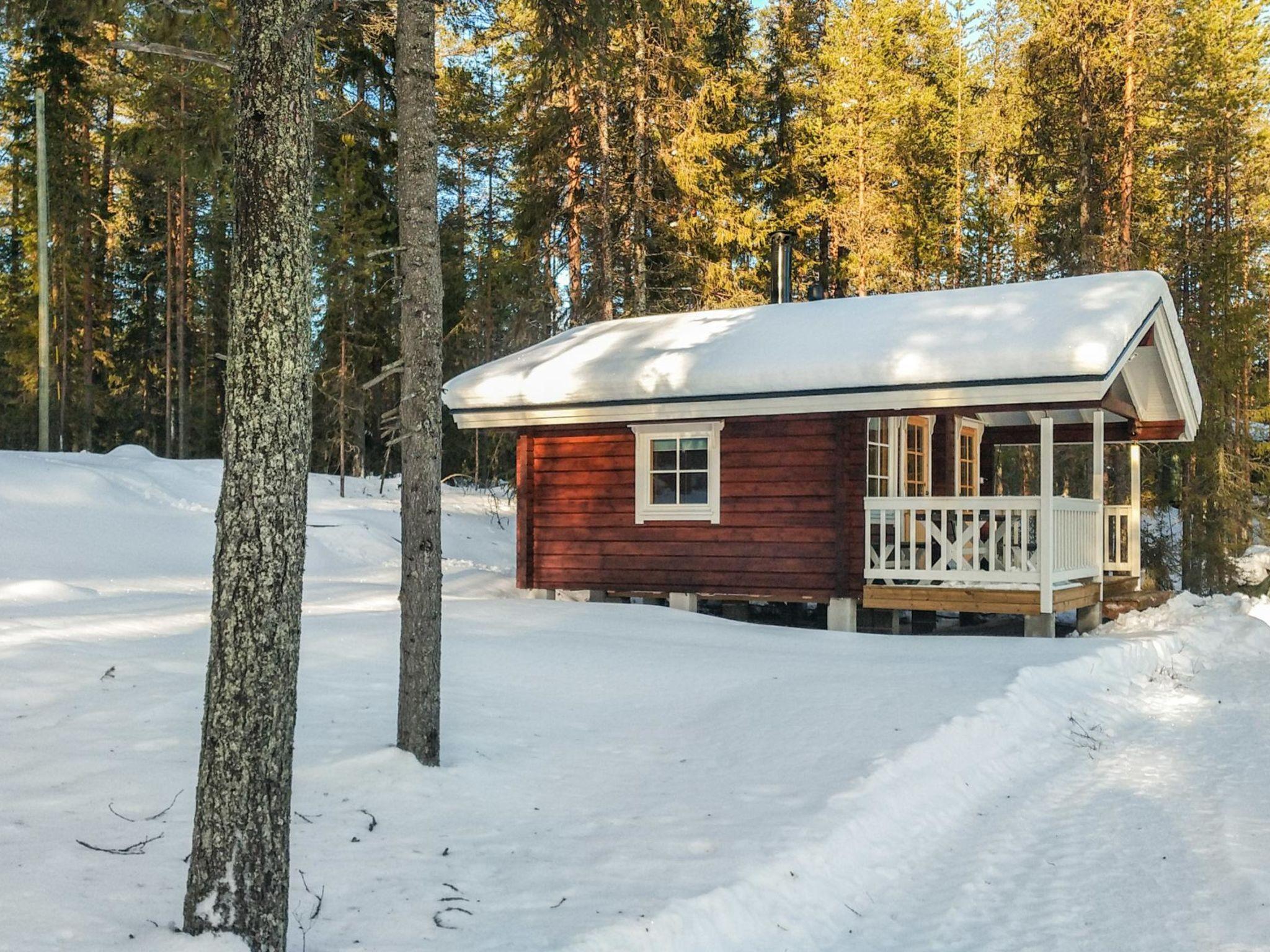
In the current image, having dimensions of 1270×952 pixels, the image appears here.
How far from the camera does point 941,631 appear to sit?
14578mm

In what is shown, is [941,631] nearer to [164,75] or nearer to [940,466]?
[940,466]

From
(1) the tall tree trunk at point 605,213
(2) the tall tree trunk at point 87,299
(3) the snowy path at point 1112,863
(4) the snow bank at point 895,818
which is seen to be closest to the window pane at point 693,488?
(4) the snow bank at point 895,818

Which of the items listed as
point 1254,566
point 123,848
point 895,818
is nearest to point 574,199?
point 895,818

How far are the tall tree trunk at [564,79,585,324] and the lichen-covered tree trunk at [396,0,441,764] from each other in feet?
51.9

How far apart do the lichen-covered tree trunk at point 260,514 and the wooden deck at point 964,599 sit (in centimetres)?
982

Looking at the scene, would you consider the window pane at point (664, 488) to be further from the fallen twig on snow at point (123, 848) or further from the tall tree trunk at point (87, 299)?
the tall tree trunk at point (87, 299)

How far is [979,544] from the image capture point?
12625 millimetres

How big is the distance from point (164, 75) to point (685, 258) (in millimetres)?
13842

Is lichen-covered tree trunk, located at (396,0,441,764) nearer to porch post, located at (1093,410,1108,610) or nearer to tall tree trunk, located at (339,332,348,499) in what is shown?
porch post, located at (1093,410,1108,610)

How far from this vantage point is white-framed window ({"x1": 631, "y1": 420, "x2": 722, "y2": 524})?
1388 centimetres

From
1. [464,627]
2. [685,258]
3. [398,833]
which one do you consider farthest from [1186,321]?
[398,833]

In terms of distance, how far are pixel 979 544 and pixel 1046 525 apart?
0.95 meters

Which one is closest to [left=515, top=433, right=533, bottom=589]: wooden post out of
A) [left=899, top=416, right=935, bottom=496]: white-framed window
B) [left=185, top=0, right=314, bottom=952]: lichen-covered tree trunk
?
[left=899, top=416, right=935, bottom=496]: white-framed window

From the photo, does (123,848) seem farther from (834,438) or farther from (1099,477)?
(1099,477)
